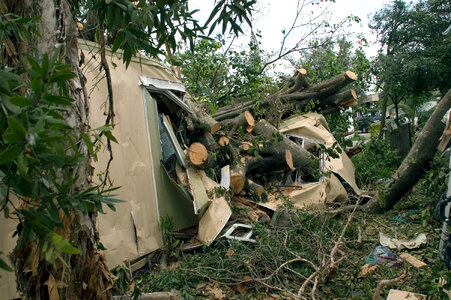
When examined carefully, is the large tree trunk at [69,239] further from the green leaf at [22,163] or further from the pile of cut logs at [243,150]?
the pile of cut logs at [243,150]

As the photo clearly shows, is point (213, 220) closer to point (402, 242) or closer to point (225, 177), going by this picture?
point (225, 177)

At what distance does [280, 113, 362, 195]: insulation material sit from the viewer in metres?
7.39

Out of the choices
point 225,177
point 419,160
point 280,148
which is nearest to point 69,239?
point 225,177

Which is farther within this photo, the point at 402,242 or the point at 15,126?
the point at 402,242

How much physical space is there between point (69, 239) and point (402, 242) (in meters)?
4.25

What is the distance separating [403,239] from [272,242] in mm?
1792

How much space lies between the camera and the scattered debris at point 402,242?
5047mm

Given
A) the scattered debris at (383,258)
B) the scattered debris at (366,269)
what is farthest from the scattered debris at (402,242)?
the scattered debris at (366,269)

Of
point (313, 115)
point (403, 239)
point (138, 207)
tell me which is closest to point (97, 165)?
point (138, 207)

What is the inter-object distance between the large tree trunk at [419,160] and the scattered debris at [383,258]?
5.59 feet

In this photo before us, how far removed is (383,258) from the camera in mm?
4645

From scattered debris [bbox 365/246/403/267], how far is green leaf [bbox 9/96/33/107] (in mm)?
4193

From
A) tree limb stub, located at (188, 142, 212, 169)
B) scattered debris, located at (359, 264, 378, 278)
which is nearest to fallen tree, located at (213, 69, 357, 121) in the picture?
tree limb stub, located at (188, 142, 212, 169)

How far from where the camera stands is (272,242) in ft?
15.7
